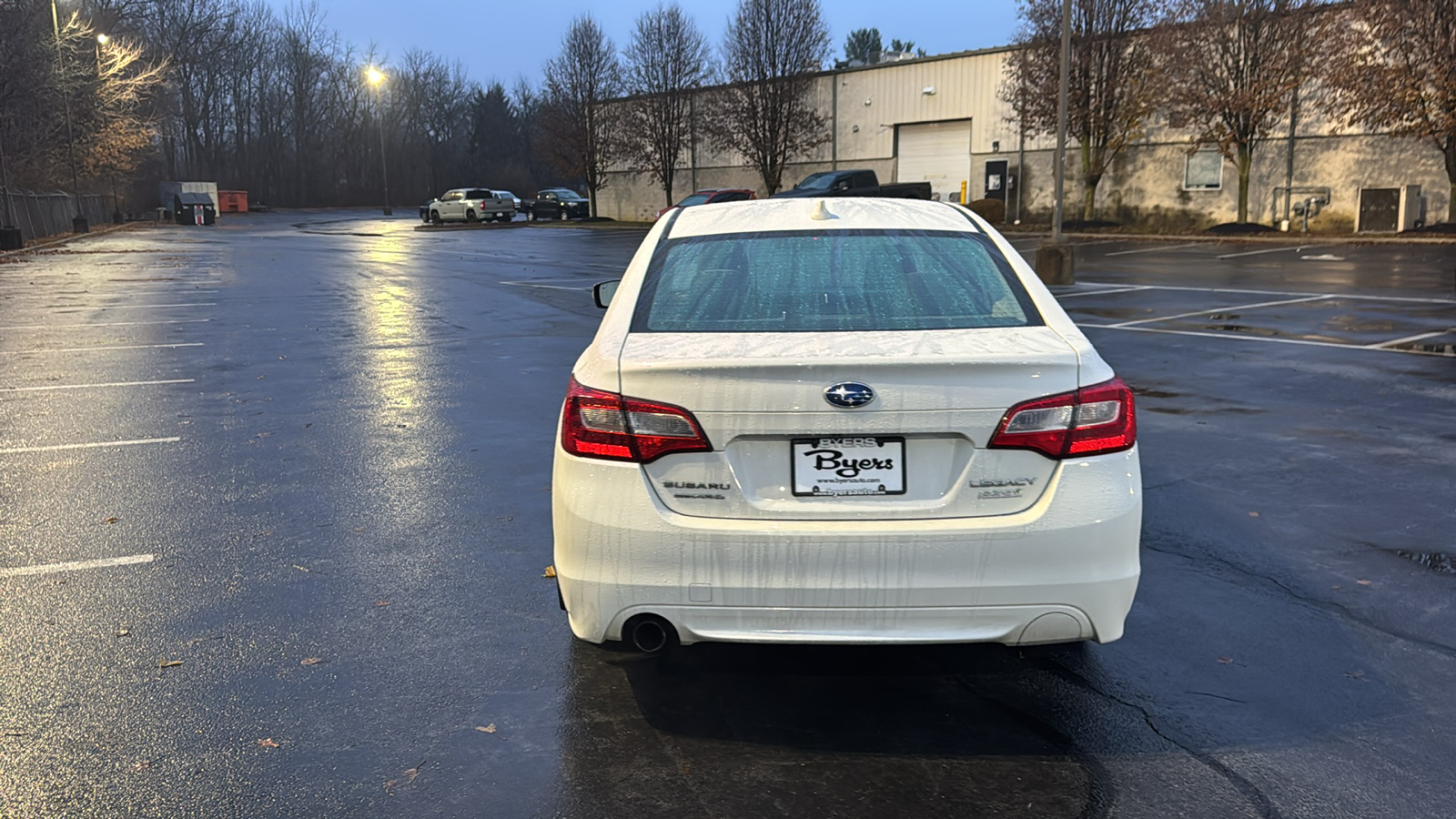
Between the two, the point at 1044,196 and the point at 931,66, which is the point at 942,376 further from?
the point at 931,66

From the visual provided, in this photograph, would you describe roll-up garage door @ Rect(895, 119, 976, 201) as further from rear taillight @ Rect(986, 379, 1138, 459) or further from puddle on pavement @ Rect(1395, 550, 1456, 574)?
rear taillight @ Rect(986, 379, 1138, 459)

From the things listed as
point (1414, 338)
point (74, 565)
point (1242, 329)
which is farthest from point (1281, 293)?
point (74, 565)

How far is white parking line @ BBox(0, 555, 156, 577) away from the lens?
190 inches

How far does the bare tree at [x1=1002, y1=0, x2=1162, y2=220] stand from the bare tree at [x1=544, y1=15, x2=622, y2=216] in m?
24.5

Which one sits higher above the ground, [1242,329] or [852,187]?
[852,187]

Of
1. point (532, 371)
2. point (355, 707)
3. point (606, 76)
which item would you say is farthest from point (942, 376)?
point (606, 76)

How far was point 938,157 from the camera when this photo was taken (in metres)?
44.7

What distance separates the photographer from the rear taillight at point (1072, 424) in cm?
315

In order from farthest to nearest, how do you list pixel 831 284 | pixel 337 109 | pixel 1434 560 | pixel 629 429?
pixel 337 109 → pixel 1434 560 → pixel 831 284 → pixel 629 429

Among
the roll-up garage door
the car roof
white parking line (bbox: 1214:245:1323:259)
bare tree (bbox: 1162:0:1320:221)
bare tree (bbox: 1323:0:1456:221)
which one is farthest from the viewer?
the roll-up garage door

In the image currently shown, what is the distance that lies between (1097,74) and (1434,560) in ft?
116

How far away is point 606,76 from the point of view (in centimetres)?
5688

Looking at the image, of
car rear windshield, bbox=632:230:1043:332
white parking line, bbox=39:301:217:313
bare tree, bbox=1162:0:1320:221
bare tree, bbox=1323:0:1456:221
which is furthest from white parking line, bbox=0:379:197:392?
bare tree, bbox=1162:0:1320:221

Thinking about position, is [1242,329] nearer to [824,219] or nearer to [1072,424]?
[824,219]
